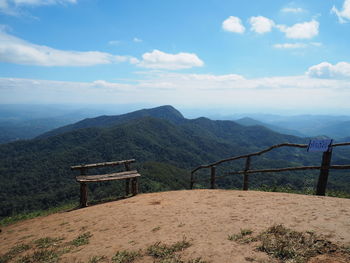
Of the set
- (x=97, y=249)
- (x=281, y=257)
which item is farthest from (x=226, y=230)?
(x=97, y=249)

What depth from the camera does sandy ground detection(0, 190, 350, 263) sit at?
396cm

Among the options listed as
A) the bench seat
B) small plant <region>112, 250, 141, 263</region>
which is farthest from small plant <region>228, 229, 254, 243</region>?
the bench seat

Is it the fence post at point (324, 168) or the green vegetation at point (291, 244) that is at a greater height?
the fence post at point (324, 168)

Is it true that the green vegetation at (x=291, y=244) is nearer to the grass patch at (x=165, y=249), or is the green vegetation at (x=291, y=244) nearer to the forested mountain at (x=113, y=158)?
the grass patch at (x=165, y=249)

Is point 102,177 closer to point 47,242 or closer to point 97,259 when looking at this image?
point 47,242

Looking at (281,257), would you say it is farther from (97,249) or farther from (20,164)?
(20,164)

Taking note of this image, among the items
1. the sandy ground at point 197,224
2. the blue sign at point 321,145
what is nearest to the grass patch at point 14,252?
the sandy ground at point 197,224

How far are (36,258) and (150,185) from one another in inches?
2139

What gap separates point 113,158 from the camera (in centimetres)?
11838

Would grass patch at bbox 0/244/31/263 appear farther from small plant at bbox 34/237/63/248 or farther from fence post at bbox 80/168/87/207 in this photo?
fence post at bbox 80/168/87/207

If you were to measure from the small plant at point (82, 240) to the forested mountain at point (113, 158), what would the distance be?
49.5 meters

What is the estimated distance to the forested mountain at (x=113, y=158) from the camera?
65375 mm

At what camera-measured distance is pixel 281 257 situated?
10.9ft

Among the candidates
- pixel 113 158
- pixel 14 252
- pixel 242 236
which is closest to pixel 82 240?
pixel 14 252
